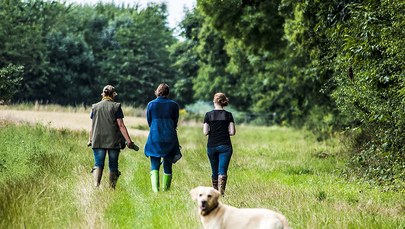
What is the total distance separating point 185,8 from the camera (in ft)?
219

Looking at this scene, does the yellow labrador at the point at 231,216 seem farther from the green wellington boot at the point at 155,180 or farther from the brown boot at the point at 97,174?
the brown boot at the point at 97,174

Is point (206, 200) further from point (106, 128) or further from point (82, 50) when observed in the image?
point (82, 50)

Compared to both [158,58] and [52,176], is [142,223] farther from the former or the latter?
[158,58]

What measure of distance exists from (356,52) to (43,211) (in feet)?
17.4

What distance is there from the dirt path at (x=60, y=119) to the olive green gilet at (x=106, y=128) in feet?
24.7

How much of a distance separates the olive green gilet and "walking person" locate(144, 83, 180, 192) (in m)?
0.65

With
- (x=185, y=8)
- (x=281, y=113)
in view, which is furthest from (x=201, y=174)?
(x=185, y=8)

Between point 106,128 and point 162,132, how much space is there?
104cm

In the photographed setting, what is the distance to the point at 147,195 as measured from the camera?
35.5ft

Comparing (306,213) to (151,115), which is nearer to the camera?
(306,213)

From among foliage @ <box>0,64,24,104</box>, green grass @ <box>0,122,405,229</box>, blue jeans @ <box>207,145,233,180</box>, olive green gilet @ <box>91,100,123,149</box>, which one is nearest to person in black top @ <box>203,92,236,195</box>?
blue jeans @ <box>207,145,233,180</box>

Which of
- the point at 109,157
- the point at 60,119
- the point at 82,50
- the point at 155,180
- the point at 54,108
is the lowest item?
the point at 54,108

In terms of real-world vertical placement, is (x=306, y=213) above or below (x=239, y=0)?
below

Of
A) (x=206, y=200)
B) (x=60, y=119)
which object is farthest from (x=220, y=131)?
(x=60, y=119)
